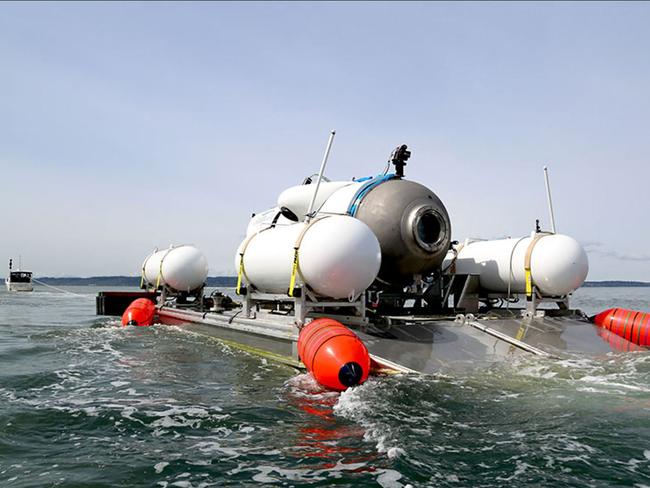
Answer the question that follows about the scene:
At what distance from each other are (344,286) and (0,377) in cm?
703

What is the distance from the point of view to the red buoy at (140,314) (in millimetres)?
20047

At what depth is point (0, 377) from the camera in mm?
10594

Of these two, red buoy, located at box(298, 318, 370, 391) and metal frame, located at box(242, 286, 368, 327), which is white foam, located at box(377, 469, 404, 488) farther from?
metal frame, located at box(242, 286, 368, 327)

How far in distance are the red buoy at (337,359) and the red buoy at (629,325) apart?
8.05m

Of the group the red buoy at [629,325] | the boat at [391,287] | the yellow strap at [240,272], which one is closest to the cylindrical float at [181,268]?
the boat at [391,287]

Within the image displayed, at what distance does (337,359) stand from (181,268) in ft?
46.5

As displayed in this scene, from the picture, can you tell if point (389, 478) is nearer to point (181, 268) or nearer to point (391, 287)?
point (391, 287)

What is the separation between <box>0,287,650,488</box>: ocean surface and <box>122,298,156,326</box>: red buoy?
8.62 meters

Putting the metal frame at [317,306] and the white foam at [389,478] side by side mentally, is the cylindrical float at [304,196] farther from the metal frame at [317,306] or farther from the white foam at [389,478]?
the white foam at [389,478]

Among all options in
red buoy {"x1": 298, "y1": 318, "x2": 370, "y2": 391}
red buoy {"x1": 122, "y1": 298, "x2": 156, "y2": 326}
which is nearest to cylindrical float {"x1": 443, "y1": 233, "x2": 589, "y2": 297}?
red buoy {"x1": 298, "y1": 318, "x2": 370, "y2": 391}

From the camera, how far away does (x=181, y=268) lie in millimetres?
21500

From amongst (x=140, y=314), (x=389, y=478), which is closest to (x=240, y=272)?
(x=140, y=314)

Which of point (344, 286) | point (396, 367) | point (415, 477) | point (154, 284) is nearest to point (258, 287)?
point (344, 286)

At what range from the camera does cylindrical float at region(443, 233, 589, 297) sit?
14016 mm
